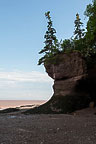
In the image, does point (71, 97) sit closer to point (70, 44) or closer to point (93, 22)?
point (70, 44)

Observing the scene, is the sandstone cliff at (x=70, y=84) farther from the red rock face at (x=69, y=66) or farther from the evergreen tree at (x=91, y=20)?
the evergreen tree at (x=91, y=20)

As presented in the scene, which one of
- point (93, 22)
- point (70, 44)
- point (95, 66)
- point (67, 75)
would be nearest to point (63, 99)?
point (67, 75)

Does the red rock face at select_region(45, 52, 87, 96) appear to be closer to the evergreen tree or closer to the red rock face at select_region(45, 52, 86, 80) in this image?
the red rock face at select_region(45, 52, 86, 80)

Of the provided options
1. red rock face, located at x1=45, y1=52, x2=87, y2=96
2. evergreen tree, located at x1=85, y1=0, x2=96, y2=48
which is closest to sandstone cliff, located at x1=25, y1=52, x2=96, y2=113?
red rock face, located at x1=45, y1=52, x2=87, y2=96

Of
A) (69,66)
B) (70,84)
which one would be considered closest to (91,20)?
(69,66)

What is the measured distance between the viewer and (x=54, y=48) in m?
29.2

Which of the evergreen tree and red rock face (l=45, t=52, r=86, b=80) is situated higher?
the evergreen tree

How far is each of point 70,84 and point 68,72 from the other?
1.90 meters

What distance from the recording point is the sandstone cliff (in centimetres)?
2636

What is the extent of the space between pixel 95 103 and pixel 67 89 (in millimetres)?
4962

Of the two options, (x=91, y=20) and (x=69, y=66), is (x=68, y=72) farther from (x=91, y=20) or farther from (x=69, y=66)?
(x=91, y=20)

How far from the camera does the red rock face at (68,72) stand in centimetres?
2683

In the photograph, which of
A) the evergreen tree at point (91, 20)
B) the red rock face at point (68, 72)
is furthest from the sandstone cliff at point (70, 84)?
the evergreen tree at point (91, 20)

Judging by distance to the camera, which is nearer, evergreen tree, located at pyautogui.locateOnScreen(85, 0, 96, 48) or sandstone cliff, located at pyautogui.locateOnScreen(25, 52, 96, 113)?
evergreen tree, located at pyautogui.locateOnScreen(85, 0, 96, 48)
